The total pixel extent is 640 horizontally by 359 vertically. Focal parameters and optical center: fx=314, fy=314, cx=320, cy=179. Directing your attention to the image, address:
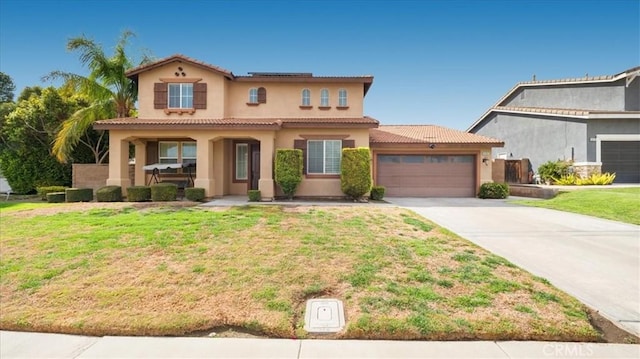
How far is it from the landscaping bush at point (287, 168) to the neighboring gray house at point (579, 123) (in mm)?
17375

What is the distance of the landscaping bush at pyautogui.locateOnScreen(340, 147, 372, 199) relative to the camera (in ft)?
47.2

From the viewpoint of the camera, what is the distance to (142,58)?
18.7 metres

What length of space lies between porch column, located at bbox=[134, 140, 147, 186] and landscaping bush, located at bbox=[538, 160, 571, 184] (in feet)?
76.8

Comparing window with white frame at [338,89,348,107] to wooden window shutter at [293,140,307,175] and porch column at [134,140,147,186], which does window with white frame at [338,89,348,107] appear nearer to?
wooden window shutter at [293,140,307,175]

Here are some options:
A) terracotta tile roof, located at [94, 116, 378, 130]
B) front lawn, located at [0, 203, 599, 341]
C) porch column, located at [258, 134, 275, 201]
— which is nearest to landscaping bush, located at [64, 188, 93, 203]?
terracotta tile roof, located at [94, 116, 378, 130]

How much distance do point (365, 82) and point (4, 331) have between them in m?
15.8

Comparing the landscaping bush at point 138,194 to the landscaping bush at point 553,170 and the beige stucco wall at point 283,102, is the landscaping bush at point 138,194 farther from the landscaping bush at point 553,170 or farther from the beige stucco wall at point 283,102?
the landscaping bush at point 553,170

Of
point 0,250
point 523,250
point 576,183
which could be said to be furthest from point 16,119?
point 576,183

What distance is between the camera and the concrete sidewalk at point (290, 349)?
3332 millimetres

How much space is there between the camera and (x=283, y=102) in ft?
54.6

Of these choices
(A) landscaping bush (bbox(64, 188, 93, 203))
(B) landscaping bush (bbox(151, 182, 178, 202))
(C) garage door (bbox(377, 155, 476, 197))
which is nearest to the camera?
(B) landscaping bush (bbox(151, 182, 178, 202))

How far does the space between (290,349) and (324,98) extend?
48.4 ft

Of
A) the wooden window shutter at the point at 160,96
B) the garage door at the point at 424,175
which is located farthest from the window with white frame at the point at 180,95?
the garage door at the point at 424,175

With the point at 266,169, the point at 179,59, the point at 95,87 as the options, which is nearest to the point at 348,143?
the point at 266,169
